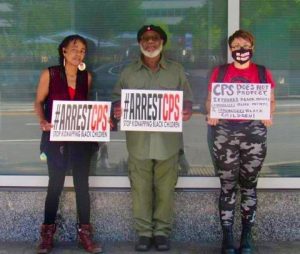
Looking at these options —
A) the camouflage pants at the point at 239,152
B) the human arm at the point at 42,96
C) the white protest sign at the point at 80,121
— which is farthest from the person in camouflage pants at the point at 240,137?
the human arm at the point at 42,96

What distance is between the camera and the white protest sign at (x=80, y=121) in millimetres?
4570

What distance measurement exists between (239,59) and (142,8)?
1166 millimetres

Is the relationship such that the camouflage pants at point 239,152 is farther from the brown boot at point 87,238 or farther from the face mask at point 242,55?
the brown boot at point 87,238

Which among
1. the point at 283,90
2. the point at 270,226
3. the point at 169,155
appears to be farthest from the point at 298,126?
the point at 169,155

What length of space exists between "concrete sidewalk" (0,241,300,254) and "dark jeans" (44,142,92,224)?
41 centimetres

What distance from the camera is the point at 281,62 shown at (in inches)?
203

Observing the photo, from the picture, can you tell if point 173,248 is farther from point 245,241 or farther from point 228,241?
point 245,241

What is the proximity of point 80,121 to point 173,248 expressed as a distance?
1.34m

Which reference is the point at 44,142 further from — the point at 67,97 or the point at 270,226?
the point at 270,226

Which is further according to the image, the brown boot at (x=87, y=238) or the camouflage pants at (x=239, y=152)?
the brown boot at (x=87, y=238)

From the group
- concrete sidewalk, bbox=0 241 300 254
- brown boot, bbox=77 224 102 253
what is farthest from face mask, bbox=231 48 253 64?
brown boot, bbox=77 224 102 253

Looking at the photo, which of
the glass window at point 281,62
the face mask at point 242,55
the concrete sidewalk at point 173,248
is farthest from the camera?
the glass window at point 281,62

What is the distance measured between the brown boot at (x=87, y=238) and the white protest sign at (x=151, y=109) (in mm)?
884

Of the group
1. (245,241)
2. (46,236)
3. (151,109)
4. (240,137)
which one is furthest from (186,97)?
(46,236)
